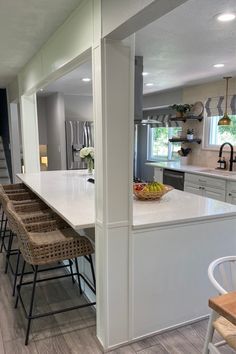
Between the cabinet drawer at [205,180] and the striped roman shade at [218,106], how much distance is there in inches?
44.0

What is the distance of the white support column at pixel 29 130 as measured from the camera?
178 inches

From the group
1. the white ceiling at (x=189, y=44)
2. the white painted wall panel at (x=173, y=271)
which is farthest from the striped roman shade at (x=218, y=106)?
the white painted wall panel at (x=173, y=271)

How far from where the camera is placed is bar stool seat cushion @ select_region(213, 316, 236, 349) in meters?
1.31

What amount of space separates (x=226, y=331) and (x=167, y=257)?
2.56 feet

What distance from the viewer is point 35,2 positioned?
1.99m

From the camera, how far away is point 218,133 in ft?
16.6

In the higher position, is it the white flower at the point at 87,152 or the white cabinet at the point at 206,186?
the white flower at the point at 87,152

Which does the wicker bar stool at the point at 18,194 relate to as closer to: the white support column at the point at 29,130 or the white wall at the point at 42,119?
the white support column at the point at 29,130

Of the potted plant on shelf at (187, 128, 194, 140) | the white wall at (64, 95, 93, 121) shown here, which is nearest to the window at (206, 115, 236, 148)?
the potted plant on shelf at (187, 128, 194, 140)

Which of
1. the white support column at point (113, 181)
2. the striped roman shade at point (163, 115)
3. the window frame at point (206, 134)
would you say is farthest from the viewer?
the striped roman shade at point (163, 115)

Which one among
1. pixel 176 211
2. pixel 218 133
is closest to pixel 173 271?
pixel 176 211

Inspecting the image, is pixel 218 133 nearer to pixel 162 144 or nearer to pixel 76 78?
pixel 162 144

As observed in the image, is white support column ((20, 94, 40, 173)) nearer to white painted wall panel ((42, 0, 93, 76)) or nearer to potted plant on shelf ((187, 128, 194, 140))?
white painted wall panel ((42, 0, 93, 76))

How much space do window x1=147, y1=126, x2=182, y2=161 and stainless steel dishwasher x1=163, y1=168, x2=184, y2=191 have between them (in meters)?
1.32
